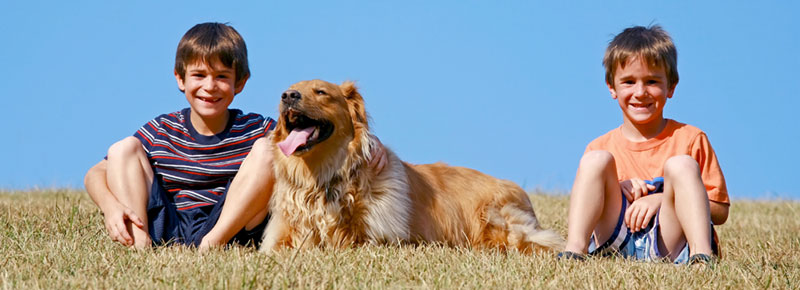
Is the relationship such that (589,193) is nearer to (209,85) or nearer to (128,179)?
(209,85)

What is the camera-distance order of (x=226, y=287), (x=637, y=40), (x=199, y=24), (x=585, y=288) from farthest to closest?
(x=199, y=24) < (x=637, y=40) < (x=585, y=288) < (x=226, y=287)

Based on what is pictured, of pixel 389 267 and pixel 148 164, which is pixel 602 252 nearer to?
pixel 389 267

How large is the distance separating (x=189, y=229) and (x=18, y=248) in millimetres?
930

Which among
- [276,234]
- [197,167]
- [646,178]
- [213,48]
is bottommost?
[276,234]

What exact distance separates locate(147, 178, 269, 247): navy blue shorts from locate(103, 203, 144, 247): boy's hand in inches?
4.6

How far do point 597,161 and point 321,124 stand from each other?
1486 millimetres

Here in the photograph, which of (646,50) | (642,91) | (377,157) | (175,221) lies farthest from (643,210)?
(175,221)

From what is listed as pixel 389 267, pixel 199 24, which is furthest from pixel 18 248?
pixel 389 267

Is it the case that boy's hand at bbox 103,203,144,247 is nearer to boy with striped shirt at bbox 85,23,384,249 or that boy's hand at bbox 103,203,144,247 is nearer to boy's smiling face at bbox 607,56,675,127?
boy with striped shirt at bbox 85,23,384,249

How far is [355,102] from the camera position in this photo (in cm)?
445

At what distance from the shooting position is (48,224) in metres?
5.54

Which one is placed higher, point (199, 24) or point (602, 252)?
point (199, 24)

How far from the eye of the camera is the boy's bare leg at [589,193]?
402 cm

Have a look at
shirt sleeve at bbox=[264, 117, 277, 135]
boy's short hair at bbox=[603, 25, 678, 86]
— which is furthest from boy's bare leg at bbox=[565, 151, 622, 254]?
shirt sleeve at bbox=[264, 117, 277, 135]
